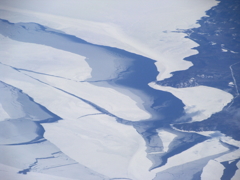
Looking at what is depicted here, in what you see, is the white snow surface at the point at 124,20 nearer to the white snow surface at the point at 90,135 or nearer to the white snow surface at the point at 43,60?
the white snow surface at the point at 43,60

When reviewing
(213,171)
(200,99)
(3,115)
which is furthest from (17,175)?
(200,99)

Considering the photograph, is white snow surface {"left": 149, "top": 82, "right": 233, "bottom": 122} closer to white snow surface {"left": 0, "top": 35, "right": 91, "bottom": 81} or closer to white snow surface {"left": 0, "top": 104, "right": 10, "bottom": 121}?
white snow surface {"left": 0, "top": 35, "right": 91, "bottom": 81}

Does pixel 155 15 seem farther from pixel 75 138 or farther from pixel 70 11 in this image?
pixel 75 138

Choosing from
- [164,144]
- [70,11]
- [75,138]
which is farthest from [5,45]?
[164,144]

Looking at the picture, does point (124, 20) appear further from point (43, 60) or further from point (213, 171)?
point (213, 171)

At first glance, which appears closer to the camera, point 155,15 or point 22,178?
point 22,178

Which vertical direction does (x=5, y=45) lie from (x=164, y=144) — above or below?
above
